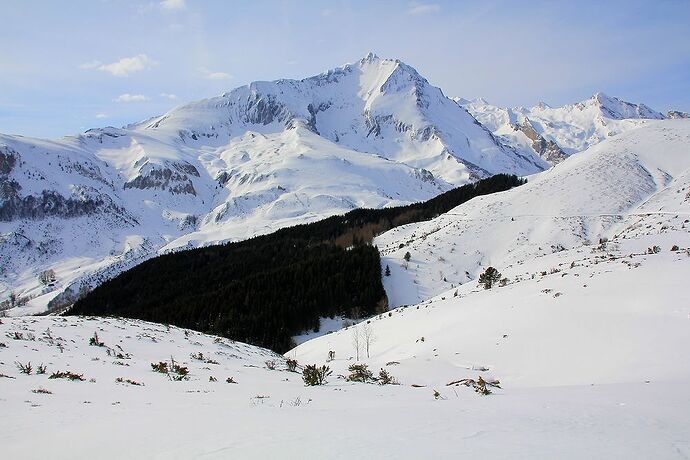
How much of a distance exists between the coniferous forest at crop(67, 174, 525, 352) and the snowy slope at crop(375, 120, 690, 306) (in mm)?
6528

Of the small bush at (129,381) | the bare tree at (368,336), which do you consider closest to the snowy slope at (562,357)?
the bare tree at (368,336)

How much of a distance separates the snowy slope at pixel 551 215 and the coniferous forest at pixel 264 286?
6.53 meters

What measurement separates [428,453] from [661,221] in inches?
2407

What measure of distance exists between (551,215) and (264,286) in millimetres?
52002

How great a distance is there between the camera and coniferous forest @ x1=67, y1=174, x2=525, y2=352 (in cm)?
7181

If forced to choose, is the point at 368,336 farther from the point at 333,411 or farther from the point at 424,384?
the point at 333,411

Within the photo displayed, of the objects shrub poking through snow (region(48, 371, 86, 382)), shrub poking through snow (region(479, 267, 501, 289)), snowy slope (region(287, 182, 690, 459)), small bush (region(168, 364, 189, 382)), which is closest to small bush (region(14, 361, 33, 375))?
shrub poking through snow (region(48, 371, 86, 382))

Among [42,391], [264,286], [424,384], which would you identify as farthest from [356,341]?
[264,286]

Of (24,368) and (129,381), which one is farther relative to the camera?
(24,368)

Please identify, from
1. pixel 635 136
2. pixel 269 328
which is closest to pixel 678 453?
pixel 269 328

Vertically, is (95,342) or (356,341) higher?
(95,342)

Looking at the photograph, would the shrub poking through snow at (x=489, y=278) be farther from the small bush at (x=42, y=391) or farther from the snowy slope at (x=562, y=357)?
the small bush at (x=42, y=391)

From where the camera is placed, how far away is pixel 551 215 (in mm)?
80062

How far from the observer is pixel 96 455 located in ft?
19.9
